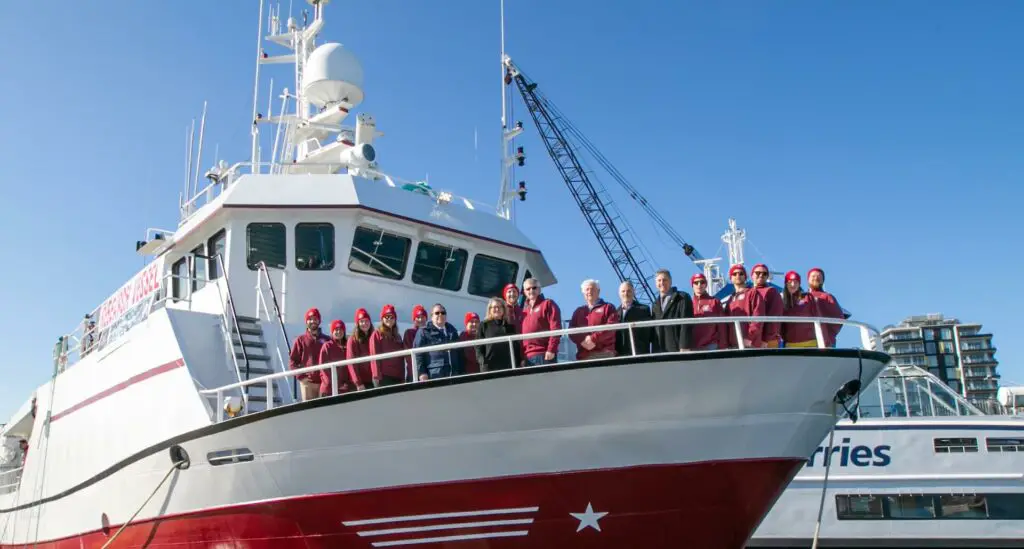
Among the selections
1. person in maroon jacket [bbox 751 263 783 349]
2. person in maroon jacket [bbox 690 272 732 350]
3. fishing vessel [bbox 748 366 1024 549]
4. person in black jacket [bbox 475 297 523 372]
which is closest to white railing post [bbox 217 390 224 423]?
person in black jacket [bbox 475 297 523 372]

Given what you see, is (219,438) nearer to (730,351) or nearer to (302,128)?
(730,351)

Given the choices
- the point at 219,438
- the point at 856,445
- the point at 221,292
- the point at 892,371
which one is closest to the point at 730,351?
the point at 219,438

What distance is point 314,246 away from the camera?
9.00 meters

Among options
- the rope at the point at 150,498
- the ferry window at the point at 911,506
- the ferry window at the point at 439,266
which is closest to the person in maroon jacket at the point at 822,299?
the ferry window at the point at 439,266

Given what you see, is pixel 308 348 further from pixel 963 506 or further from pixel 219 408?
pixel 963 506

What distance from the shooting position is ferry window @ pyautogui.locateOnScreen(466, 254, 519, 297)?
982 cm

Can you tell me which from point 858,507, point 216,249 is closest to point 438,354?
point 216,249

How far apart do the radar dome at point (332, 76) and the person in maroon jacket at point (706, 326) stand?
25.3 ft

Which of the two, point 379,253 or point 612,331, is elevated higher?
point 379,253

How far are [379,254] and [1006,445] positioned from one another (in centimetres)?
1021

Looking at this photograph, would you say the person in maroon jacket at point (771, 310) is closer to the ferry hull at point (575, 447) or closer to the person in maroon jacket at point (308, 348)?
the ferry hull at point (575, 447)

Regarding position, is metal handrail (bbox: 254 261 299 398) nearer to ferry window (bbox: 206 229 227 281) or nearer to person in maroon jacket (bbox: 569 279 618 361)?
ferry window (bbox: 206 229 227 281)

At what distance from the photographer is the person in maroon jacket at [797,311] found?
6.21m

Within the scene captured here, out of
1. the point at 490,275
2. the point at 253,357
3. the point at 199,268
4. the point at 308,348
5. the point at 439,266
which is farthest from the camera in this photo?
the point at 490,275
